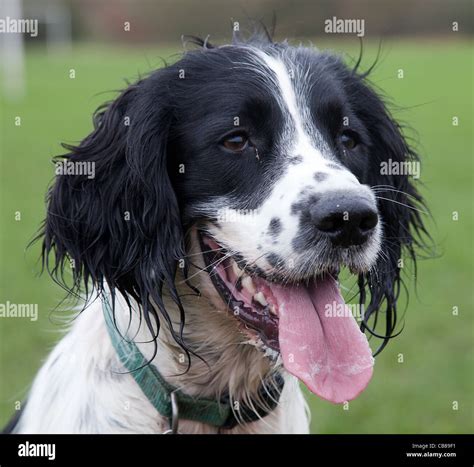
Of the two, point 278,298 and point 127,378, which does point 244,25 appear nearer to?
point 278,298

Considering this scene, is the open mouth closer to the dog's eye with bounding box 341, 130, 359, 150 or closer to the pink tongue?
the pink tongue

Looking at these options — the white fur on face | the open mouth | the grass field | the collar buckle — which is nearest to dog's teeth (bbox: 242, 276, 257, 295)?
the open mouth

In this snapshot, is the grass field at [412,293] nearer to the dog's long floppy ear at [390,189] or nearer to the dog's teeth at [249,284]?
the dog's long floppy ear at [390,189]

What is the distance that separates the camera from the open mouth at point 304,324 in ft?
9.84

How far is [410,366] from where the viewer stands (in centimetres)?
605

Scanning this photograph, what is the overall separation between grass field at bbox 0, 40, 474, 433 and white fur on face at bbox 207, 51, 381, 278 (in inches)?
28.8

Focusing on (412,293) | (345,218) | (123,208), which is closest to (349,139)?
(345,218)

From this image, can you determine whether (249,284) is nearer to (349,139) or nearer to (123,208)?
(123,208)

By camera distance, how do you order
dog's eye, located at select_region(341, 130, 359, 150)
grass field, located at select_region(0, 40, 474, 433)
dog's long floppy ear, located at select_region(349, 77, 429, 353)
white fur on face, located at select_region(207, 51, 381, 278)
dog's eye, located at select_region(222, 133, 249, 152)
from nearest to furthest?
white fur on face, located at select_region(207, 51, 381, 278) < dog's eye, located at select_region(222, 133, 249, 152) < dog's eye, located at select_region(341, 130, 359, 150) < dog's long floppy ear, located at select_region(349, 77, 429, 353) < grass field, located at select_region(0, 40, 474, 433)

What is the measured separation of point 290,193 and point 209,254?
45 centimetres

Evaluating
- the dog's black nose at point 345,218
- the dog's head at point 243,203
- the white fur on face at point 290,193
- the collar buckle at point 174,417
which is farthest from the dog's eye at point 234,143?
the collar buckle at point 174,417

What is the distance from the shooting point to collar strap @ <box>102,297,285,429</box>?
3.19 meters
